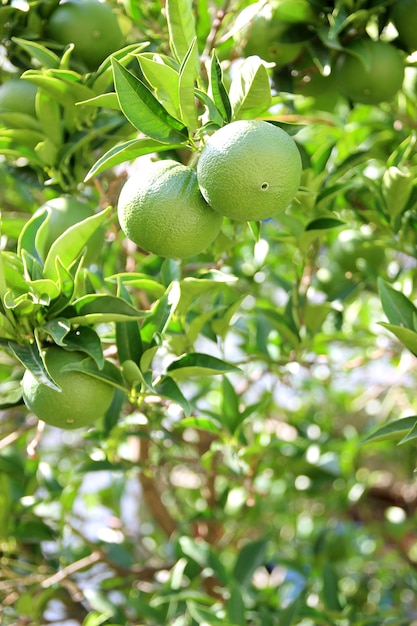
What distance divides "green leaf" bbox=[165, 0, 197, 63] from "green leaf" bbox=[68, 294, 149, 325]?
40 cm

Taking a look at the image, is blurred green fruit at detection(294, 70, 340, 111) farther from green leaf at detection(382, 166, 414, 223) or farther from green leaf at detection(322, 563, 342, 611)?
green leaf at detection(322, 563, 342, 611)

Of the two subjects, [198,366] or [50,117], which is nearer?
[198,366]

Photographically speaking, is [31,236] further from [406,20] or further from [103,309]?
[406,20]

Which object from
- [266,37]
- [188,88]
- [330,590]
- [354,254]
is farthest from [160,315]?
[330,590]

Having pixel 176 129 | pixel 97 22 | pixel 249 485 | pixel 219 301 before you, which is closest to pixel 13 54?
pixel 97 22

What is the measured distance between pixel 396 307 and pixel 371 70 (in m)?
0.52

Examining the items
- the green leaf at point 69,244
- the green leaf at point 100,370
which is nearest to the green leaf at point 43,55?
the green leaf at point 69,244

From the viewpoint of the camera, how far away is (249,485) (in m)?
1.75

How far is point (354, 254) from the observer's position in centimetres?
178

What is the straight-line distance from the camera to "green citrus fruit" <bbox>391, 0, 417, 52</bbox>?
4.50 feet

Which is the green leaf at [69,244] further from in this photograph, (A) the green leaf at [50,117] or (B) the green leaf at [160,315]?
(A) the green leaf at [50,117]

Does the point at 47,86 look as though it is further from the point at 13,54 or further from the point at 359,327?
the point at 359,327

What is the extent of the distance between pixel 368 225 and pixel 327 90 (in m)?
0.41

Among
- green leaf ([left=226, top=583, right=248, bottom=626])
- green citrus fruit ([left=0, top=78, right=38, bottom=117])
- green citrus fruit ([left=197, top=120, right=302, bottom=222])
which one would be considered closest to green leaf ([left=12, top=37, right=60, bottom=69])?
green citrus fruit ([left=0, top=78, right=38, bottom=117])
